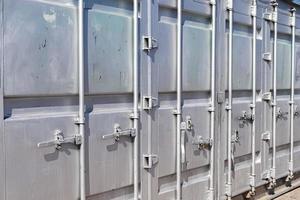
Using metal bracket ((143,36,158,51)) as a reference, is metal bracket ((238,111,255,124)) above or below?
below

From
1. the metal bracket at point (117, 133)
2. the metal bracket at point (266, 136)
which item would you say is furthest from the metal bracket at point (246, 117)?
the metal bracket at point (117, 133)

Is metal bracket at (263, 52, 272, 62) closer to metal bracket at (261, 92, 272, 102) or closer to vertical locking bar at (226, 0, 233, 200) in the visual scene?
metal bracket at (261, 92, 272, 102)

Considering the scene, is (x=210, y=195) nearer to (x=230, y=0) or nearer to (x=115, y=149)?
(x=115, y=149)

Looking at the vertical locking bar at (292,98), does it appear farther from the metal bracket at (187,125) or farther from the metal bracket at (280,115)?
the metal bracket at (187,125)

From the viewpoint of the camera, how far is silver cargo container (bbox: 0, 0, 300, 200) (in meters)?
2.39

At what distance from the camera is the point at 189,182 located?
3705 millimetres

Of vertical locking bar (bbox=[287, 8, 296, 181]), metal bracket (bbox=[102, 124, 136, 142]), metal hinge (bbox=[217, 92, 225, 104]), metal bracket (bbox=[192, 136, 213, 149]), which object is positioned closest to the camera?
metal bracket (bbox=[102, 124, 136, 142])

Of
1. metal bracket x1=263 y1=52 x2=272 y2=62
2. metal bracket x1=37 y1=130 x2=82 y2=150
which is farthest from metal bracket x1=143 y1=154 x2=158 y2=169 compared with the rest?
metal bracket x1=263 y1=52 x2=272 y2=62

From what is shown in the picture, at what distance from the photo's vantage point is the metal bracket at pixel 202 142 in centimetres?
373

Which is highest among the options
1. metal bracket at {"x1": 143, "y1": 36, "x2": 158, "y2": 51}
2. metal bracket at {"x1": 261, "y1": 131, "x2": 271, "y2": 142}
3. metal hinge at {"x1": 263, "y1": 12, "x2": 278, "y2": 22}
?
metal hinge at {"x1": 263, "y1": 12, "x2": 278, "y2": 22}

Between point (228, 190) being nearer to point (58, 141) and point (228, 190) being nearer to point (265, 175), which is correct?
point (265, 175)

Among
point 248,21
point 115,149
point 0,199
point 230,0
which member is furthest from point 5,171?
point 248,21

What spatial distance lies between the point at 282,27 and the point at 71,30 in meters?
3.14

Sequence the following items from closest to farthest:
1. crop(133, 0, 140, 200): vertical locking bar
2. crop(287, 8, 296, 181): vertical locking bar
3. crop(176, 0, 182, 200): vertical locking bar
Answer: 1. crop(133, 0, 140, 200): vertical locking bar
2. crop(176, 0, 182, 200): vertical locking bar
3. crop(287, 8, 296, 181): vertical locking bar
